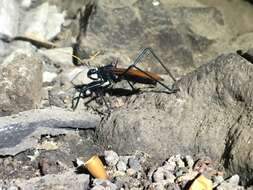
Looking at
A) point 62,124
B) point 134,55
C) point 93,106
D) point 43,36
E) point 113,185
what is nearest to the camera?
point 113,185

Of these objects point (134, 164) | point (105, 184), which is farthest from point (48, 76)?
point (105, 184)

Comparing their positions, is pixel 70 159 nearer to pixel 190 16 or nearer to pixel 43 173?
pixel 43 173

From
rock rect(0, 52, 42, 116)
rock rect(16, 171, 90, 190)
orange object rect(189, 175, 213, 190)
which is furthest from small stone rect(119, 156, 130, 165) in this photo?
rock rect(0, 52, 42, 116)

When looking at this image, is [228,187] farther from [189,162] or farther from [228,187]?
[189,162]

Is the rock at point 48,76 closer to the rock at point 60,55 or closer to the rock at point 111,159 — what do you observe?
the rock at point 60,55

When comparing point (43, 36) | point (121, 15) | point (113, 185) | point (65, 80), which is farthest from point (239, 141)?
point (43, 36)
